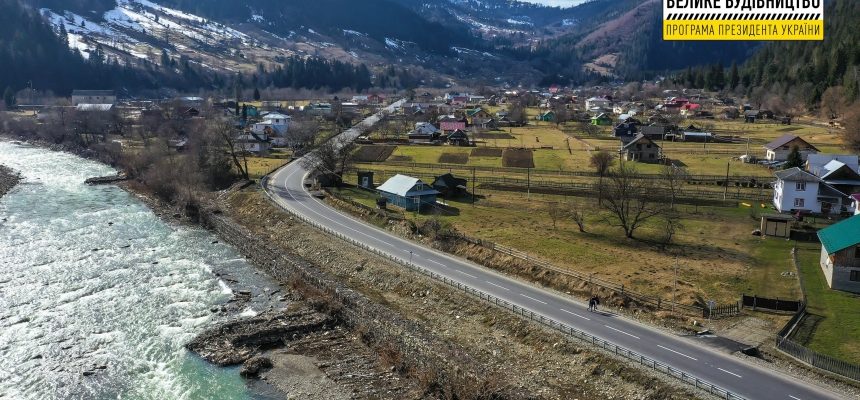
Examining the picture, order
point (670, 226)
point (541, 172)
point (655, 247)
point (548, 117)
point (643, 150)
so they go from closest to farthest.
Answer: point (655, 247) < point (670, 226) < point (541, 172) < point (643, 150) < point (548, 117)

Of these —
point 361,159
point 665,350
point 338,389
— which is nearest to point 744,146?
point 361,159

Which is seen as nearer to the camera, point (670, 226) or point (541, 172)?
point (670, 226)

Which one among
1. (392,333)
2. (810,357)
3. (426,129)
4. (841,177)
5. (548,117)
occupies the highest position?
(548,117)

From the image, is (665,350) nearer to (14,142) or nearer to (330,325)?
(330,325)

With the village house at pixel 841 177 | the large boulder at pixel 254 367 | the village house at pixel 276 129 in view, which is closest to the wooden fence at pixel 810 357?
the large boulder at pixel 254 367

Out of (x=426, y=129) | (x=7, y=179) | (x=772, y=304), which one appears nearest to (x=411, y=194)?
(x=772, y=304)

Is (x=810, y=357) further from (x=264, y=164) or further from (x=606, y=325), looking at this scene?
(x=264, y=164)
